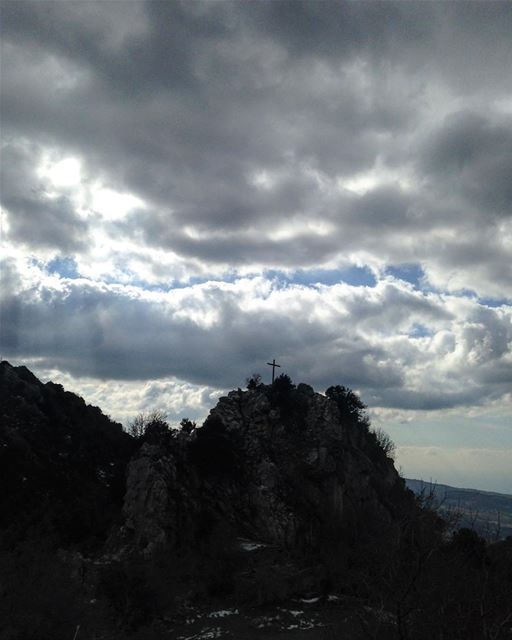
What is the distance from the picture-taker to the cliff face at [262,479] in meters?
45.0

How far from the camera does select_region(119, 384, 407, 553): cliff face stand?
45000 millimetres

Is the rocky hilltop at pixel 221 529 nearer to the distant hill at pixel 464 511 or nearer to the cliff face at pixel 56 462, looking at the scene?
the cliff face at pixel 56 462

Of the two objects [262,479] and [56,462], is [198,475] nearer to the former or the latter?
[262,479]

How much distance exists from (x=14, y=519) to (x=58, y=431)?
1592cm

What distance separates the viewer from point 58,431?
56938 mm

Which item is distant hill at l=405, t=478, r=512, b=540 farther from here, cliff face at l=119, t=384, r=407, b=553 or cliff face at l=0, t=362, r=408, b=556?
cliff face at l=119, t=384, r=407, b=553

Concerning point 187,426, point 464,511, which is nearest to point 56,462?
point 187,426

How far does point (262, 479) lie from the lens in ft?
165

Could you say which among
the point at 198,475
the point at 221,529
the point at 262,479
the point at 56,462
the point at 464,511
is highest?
the point at 464,511

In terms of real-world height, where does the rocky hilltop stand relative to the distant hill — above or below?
below

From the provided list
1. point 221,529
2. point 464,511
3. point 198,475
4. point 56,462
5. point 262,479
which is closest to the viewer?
point 464,511

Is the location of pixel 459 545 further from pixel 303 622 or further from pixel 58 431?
pixel 58 431

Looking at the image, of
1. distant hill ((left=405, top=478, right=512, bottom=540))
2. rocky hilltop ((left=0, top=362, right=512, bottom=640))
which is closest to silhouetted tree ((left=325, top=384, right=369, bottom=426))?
rocky hilltop ((left=0, top=362, right=512, bottom=640))

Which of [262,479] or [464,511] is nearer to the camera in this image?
[464,511]
